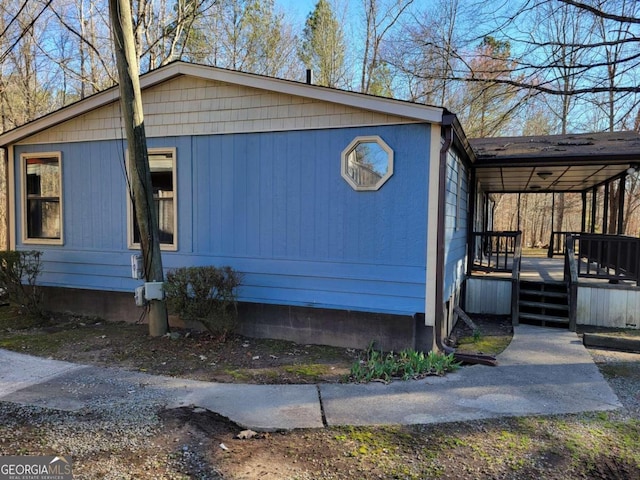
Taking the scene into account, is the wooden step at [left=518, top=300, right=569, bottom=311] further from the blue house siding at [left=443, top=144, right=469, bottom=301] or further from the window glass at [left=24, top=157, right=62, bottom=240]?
the window glass at [left=24, top=157, right=62, bottom=240]

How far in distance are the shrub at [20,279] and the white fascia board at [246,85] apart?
2015mm

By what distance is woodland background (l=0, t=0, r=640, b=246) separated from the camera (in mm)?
10477

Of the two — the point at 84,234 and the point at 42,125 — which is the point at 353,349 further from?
the point at 42,125

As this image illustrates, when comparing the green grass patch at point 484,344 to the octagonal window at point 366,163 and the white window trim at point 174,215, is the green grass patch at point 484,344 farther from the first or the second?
the white window trim at point 174,215

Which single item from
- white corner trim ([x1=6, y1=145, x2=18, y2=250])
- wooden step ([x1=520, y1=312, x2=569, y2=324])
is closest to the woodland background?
white corner trim ([x1=6, y1=145, x2=18, y2=250])

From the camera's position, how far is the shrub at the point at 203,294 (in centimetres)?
517

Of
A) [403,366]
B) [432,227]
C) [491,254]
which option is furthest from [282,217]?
[491,254]

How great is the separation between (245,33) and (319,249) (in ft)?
50.0

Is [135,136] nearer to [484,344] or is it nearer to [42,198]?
[42,198]

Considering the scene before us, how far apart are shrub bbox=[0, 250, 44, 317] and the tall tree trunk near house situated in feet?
7.64

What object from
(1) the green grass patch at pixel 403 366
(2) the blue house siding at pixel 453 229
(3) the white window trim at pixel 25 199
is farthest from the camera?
(3) the white window trim at pixel 25 199

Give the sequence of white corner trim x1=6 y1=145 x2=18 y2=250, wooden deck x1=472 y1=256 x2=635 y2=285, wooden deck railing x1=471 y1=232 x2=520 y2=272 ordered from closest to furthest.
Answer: white corner trim x1=6 y1=145 x2=18 y2=250, wooden deck railing x1=471 y1=232 x2=520 y2=272, wooden deck x1=472 y1=256 x2=635 y2=285

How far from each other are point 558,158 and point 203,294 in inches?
244

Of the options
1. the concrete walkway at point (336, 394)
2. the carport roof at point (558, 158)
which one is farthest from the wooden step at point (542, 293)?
the concrete walkway at point (336, 394)
